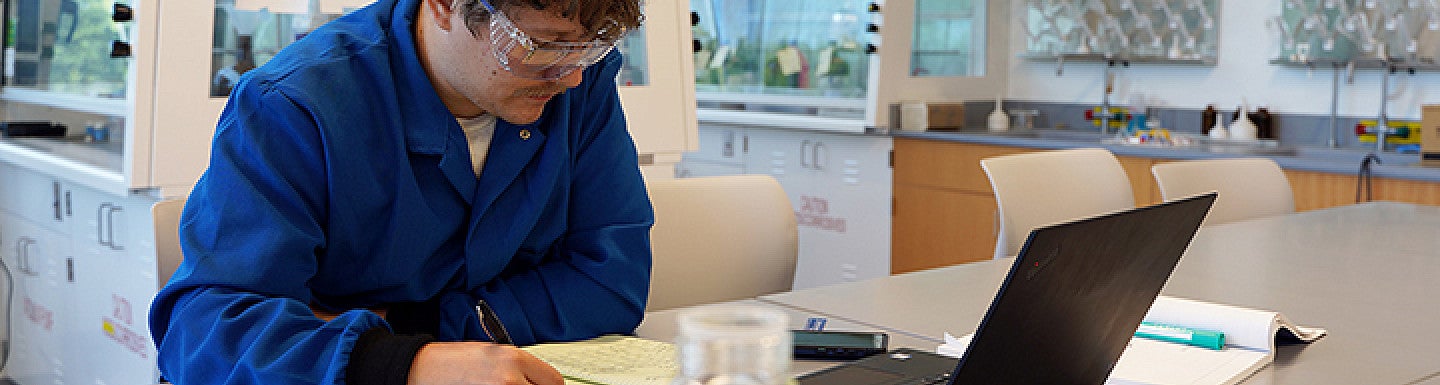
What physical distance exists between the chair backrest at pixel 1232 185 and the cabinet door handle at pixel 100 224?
244 centimetres

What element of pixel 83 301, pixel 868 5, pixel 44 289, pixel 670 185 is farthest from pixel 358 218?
pixel 868 5

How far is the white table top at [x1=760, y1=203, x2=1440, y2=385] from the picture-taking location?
135 centimetres

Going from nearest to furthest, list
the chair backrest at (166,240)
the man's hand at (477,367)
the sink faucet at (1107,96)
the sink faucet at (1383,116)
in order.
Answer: the man's hand at (477,367) → the chair backrest at (166,240) → the sink faucet at (1383,116) → the sink faucet at (1107,96)

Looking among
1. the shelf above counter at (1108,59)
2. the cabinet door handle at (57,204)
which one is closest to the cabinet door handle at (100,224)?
the cabinet door handle at (57,204)

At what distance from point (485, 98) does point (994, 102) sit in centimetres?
448

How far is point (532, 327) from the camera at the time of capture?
1.34m

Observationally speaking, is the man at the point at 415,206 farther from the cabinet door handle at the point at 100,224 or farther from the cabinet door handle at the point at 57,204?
the cabinet door handle at the point at 57,204

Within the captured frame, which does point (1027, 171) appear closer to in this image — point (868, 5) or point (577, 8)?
point (577, 8)

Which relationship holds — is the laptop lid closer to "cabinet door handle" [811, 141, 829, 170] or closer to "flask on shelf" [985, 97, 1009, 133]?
"cabinet door handle" [811, 141, 829, 170]

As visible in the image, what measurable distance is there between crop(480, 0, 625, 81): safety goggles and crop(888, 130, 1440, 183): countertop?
308cm

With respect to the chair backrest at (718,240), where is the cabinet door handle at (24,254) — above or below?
below

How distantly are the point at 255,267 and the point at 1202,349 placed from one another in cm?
97

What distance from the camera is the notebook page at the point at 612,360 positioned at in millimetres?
1135

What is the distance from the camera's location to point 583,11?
3.69 ft
